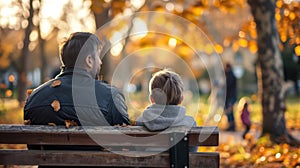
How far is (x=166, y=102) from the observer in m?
4.00

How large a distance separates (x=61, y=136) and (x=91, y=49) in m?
0.70

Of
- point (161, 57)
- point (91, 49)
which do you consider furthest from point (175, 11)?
point (161, 57)

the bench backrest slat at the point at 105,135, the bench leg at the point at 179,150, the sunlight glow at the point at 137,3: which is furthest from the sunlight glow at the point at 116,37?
the bench leg at the point at 179,150

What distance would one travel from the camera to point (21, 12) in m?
21.8

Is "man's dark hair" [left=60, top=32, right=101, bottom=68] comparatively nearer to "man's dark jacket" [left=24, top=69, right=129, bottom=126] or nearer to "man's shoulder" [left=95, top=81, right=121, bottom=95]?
"man's dark jacket" [left=24, top=69, right=129, bottom=126]

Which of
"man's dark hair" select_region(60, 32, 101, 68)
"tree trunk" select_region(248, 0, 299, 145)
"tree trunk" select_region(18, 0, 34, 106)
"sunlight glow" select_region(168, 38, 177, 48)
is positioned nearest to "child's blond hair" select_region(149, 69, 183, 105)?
"man's dark hair" select_region(60, 32, 101, 68)

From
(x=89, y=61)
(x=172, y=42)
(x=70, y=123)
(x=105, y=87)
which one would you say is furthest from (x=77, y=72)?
(x=172, y=42)

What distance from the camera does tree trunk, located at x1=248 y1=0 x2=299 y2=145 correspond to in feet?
30.7

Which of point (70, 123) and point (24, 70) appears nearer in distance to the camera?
point (70, 123)

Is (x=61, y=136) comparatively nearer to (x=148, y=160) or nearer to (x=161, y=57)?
(x=148, y=160)

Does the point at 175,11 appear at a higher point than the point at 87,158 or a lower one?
higher

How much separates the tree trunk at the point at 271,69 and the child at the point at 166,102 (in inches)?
221

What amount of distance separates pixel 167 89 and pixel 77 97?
0.66 metres

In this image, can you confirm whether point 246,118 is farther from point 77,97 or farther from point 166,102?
point 77,97
